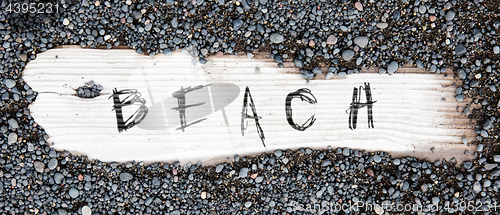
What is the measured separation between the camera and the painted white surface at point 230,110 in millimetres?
2834

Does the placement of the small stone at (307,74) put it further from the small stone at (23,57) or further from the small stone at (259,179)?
the small stone at (23,57)

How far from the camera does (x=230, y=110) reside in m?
2.87

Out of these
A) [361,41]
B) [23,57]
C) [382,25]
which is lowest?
[23,57]

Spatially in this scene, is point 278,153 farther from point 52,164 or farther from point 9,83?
point 9,83

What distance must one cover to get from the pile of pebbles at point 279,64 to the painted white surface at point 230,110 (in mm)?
97

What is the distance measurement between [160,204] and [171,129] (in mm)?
678

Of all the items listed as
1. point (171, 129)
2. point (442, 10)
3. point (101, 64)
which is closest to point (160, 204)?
point (171, 129)

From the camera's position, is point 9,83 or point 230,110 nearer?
point 9,83

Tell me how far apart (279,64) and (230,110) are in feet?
2.03

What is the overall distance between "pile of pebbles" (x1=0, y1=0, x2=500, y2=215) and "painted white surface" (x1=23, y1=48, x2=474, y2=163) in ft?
0.32

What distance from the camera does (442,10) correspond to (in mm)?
2857

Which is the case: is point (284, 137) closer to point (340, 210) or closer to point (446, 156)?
point (340, 210)

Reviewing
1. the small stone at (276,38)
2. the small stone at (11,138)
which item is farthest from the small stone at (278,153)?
the small stone at (11,138)

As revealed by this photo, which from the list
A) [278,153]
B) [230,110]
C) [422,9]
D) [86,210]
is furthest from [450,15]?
[86,210]
